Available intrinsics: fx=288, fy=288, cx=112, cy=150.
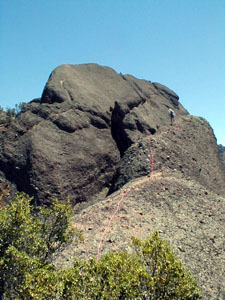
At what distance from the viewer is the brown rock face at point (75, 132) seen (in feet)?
47.8

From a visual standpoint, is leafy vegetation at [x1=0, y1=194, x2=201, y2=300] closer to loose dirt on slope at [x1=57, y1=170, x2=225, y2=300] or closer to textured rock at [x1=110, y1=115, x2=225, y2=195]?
loose dirt on slope at [x1=57, y1=170, x2=225, y2=300]

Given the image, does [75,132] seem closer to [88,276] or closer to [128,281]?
[88,276]

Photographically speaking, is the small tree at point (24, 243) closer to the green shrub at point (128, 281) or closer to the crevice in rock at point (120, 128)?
the green shrub at point (128, 281)

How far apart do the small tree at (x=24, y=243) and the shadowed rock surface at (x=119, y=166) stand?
2297mm

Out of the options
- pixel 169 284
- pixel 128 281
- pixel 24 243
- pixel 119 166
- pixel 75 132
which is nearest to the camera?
pixel 128 281

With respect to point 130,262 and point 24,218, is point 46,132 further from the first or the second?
point 130,262

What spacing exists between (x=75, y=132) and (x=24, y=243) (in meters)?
10.7

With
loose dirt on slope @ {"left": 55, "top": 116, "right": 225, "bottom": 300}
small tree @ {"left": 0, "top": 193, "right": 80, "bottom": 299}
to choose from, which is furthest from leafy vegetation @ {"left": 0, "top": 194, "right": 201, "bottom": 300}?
loose dirt on slope @ {"left": 55, "top": 116, "right": 225, "bottom": 300}

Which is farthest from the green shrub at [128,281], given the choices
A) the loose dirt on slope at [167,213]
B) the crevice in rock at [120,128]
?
the crevice in rock at [120,128]

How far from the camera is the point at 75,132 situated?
16625 mm

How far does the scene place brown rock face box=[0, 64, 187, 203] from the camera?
14.6 metres

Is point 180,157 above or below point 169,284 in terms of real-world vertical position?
above

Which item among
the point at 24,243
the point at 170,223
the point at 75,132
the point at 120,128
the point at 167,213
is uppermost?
the point at 120,128

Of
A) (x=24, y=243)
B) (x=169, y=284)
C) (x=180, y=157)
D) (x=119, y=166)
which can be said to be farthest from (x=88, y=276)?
(x=180, y=157)
